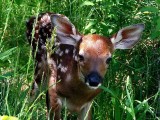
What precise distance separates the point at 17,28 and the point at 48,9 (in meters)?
0.58

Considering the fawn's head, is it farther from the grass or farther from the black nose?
the grass

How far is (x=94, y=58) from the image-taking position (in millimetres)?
4543

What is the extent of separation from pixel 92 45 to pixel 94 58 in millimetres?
154

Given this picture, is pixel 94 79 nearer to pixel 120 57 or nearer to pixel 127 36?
pixel 127 36

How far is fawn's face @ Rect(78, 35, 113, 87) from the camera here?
14.5 ft

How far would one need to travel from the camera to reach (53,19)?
480 cm

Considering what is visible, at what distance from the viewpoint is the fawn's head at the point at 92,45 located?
14.7 feet

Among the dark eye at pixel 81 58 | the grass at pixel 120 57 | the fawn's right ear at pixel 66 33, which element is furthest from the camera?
the grass at pixel 120 57

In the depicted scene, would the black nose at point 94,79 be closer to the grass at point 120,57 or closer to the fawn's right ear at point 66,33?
the fawn's right ear at point 66,33

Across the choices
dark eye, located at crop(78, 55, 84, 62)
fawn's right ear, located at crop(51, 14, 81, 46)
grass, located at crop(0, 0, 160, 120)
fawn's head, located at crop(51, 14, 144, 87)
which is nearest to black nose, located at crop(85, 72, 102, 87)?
fawn's head, located at crop(51, 14, 144, 87)

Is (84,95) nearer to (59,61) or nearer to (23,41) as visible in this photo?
(59,61)

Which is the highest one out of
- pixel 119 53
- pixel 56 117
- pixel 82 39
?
pixel 82 39

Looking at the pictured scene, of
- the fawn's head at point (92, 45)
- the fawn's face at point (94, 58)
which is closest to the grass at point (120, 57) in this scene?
the fawn's head at point (92, 45)

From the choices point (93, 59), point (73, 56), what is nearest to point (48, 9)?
point (73, 56)
